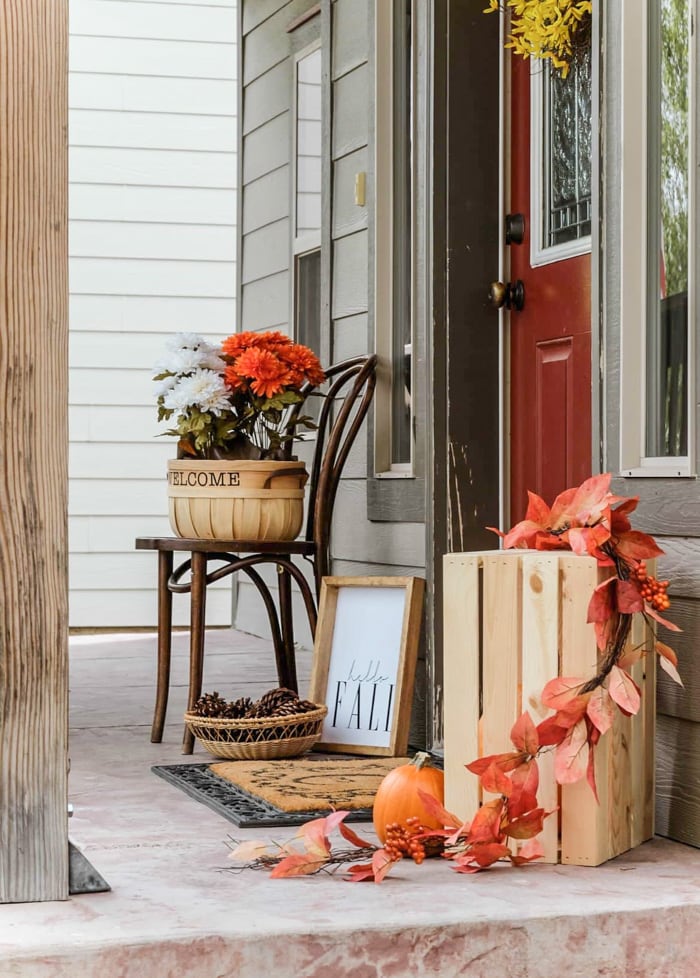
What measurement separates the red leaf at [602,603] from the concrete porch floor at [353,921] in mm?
407

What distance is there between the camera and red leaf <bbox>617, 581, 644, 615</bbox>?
90.0 inches

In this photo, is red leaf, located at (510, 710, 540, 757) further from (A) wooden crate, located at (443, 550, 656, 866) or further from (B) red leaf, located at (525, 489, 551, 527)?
(B) red leaf, located at (525, 489, 551, 527)

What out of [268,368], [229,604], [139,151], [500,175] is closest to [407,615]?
[268,368]

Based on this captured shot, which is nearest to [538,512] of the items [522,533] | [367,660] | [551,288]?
[522,533]

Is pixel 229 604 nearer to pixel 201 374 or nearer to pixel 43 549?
pixel 201 374

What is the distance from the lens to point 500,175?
3.52 metres

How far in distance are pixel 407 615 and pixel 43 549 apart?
5.23 ft

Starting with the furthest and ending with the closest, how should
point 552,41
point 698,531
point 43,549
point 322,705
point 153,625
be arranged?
point 153,625, point 322,705, point 552,41, point 698,531, point 43,549

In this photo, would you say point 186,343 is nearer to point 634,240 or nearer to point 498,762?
point 634,240

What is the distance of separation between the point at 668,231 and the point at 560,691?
2.92 feet

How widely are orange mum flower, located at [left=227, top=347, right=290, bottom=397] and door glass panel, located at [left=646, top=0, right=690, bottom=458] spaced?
1149 millimetres

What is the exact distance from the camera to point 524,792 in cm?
228

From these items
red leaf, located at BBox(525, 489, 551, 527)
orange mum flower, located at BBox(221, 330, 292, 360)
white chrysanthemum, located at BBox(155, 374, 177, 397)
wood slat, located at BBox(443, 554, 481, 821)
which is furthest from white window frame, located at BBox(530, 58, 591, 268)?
wood slat, located at BBox(443, 554, 481, 821)

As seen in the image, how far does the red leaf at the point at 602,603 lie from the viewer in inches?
89.4
